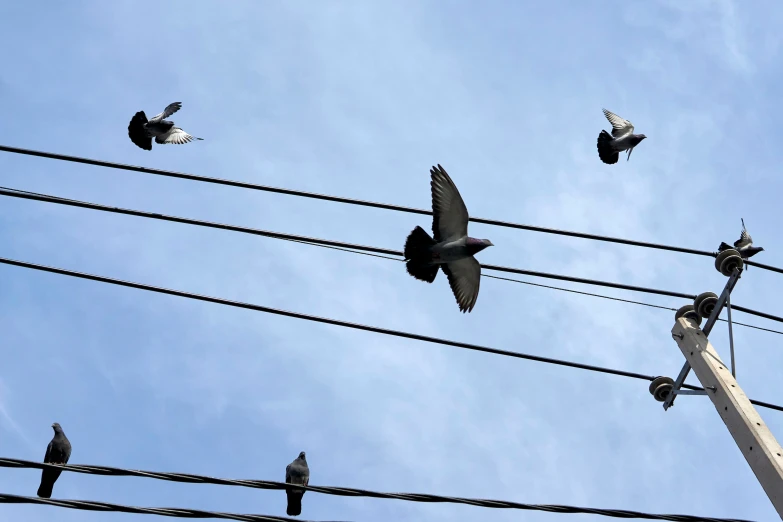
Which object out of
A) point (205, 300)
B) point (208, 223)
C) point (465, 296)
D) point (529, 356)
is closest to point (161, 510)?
point (205, 300)

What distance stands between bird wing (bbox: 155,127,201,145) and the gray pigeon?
179 inches

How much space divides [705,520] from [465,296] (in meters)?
4.00

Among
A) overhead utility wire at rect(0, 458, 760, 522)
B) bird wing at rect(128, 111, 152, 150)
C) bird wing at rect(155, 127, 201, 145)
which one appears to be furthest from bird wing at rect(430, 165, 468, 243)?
bird wing at rect(155, 127, 201, 145)

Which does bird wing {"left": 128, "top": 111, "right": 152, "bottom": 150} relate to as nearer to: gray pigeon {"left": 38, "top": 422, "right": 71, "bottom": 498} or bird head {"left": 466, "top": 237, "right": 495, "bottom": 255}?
gray pigeon {"left": 38, "top": 422, "right": 71, "bottom": 498}

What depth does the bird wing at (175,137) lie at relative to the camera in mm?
14203

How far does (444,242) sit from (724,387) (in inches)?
129

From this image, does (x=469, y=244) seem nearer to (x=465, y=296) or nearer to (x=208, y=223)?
(x=465, y=296)


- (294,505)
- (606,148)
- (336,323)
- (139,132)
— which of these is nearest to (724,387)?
(336,323)

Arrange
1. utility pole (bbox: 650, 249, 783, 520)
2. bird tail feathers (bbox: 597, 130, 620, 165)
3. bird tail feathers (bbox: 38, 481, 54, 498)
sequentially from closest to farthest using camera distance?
utility pole (bbox: 650, 249, 783, 520), bird tail feathers (bbox: 38, 481, 54, 498), bird tail feathers (bbox: 597, 130, 620, 165)

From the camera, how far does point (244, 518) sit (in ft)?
17.7

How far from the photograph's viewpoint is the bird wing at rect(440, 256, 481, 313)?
9.34 metres

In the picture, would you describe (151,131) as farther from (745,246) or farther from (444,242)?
(745,246)

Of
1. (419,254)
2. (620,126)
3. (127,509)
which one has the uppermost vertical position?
(620,126)

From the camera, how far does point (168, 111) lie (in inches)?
595
